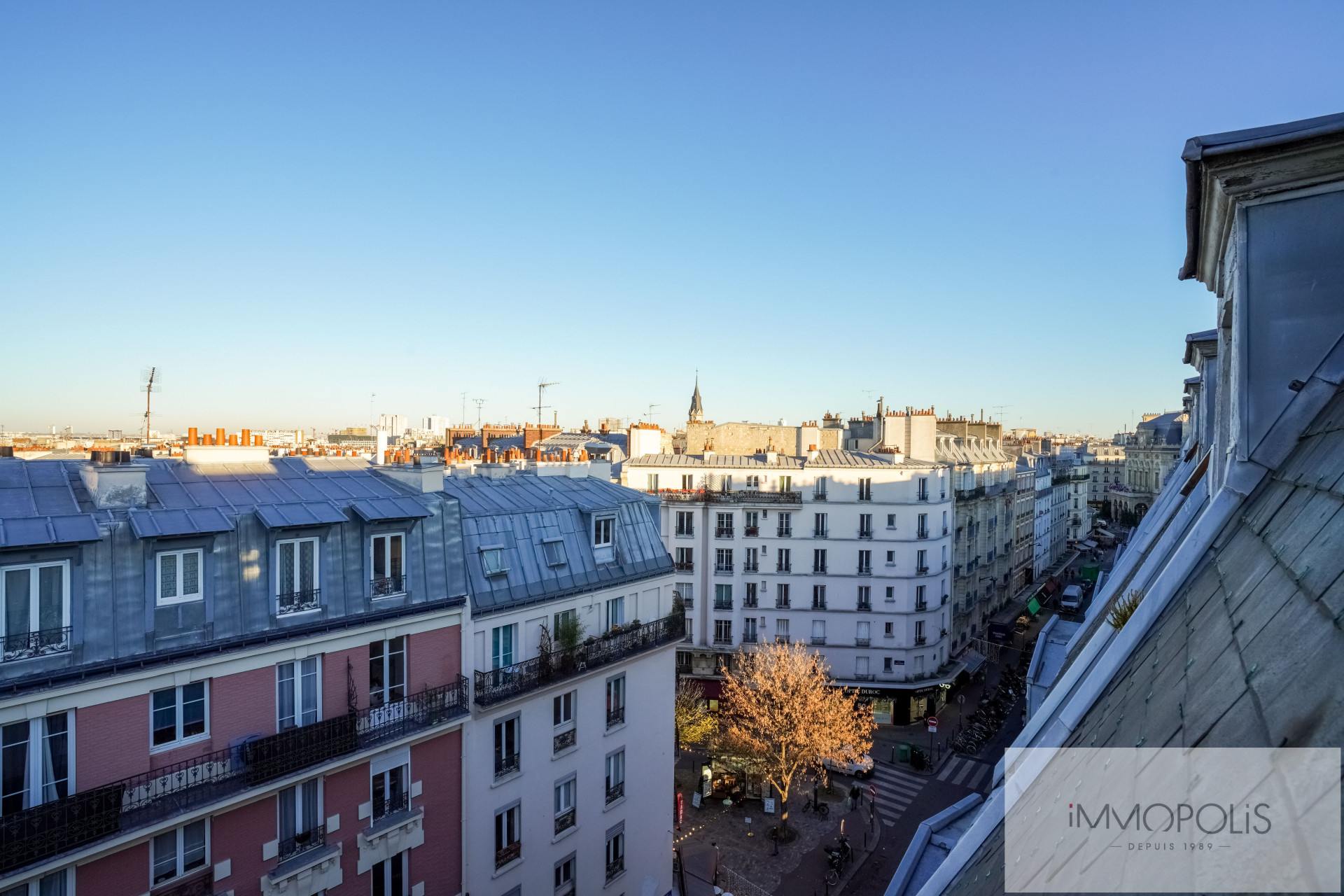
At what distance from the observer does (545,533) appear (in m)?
20.5

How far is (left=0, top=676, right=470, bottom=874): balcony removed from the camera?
11281 mm

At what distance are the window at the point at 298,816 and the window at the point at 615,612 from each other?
8.72m

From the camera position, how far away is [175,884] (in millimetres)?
13047

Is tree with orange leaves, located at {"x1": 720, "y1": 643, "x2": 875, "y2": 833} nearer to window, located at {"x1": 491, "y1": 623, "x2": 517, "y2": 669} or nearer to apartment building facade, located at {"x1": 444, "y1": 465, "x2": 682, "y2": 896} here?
apartment building facade, located at {"x1": 444, "y1": 465, "x2": 682, "y2": 896}

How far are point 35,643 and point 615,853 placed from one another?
1577 cm

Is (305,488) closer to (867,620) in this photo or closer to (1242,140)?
(1242,140)

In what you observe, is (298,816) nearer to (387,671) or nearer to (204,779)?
(204,779)

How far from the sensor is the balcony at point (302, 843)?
14359mm

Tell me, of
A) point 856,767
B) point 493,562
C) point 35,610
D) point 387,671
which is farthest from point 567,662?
point 856,767

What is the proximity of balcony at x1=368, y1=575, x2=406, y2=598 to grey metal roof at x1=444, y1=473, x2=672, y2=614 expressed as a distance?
6.35 ft

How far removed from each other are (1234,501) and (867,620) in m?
38.6

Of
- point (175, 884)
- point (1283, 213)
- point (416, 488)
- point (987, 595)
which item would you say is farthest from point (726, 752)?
point (1283, 213)

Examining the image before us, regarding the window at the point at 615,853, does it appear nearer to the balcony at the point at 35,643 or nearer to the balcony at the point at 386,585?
the balcony at the point at 386,585

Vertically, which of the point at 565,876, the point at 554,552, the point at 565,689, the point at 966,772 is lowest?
the point at 966,772
